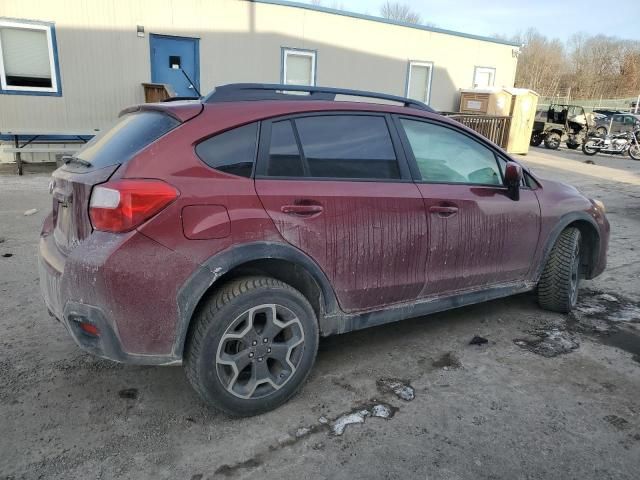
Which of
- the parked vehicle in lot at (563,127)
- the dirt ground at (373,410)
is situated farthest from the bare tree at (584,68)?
A: the dirt ground at (373,410)

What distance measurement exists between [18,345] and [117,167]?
177cm

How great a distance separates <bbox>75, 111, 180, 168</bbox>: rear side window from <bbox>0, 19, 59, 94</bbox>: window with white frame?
30.9 ft

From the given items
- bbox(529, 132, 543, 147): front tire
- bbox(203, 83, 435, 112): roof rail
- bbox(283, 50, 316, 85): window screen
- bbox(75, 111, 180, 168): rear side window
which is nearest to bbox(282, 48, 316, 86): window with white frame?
bbox(283, 50, 316, 85): window screen

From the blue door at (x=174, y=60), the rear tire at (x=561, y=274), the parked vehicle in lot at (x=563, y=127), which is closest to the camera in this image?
the rear tire at (x=561, y=274)

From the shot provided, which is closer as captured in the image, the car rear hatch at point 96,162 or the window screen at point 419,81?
the car rear hatch at point 96,162

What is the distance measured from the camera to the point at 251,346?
263 cm

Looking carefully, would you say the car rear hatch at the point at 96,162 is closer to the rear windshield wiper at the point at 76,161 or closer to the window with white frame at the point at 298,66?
the rear windshield wiper at the point at 76,161

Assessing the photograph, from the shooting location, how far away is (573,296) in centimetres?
425

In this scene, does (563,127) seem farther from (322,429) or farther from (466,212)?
(322,429)

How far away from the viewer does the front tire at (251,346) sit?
8.20 ft

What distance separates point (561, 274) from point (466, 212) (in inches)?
50.2

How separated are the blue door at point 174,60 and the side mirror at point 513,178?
9.32 m

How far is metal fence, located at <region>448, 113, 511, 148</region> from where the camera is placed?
47.1 ft

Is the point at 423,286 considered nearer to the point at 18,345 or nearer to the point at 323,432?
the point at 323,432
